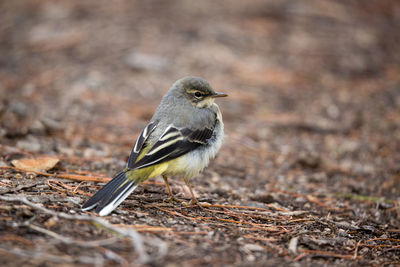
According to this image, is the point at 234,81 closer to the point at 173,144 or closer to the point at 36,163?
the point at 173,144

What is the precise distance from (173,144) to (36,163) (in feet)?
5.93

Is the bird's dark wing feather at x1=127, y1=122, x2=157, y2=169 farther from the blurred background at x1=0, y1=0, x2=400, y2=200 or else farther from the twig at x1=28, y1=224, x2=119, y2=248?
the blurred background at x1=0, y1=0, x2=400, y2=200

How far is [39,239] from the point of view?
10.8ft

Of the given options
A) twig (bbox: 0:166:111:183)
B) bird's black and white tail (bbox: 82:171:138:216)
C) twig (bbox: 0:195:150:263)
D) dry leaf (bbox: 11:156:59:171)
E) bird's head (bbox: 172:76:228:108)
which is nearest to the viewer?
twig (bbox: 0:195:150:263)

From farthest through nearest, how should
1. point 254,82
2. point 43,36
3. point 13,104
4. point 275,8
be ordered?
point 275,8 → point 43,36 → point 254,82 → point 13,104

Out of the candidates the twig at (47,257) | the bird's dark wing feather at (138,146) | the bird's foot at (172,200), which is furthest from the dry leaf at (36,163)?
the twig at (47,257)

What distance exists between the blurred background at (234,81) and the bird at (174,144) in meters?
0.95

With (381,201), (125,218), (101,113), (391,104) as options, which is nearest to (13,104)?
(101,113)

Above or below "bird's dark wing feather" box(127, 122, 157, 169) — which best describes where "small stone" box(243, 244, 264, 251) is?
below

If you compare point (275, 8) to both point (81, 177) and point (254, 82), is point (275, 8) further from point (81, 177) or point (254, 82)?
point (81, 177)

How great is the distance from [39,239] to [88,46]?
845cm

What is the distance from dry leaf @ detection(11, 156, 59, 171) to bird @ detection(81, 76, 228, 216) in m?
1.23

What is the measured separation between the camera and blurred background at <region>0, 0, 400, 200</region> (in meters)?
6.87

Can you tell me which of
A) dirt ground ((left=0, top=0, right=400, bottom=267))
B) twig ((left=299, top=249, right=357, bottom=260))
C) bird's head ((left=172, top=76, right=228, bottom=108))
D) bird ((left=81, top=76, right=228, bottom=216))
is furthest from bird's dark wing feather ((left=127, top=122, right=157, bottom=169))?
twig ((left=299, top=249, right=357, bottom=260))
